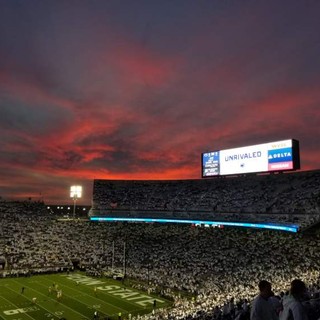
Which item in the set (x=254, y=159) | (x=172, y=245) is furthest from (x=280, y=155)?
(x=172, y=245)

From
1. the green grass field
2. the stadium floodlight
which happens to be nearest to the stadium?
the green grass field

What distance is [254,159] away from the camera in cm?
4531

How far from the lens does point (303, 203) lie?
1588 inches

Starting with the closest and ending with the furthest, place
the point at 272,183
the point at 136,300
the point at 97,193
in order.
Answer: the point at 136,300
the point at 272,183
the point at 97,193

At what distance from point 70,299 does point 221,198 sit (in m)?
27.4

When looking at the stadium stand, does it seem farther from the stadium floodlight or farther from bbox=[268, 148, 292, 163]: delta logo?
bbox=[268, 148, 292, 163]: delta logo

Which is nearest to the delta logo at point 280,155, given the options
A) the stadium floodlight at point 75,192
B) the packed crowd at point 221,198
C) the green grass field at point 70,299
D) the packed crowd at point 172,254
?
the packed crowd at point 221,198

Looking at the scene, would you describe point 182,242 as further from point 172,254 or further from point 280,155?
point 280,155

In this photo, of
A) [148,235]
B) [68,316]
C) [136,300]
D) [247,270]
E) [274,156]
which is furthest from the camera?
[148,235]

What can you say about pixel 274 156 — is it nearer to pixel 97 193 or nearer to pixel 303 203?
pixel 303 203

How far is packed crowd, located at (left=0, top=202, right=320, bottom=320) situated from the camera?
3309 centimetres

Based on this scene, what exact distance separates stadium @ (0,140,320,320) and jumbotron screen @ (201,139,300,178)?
5.1 inches

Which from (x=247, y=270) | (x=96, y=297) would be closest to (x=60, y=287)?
(x=96, y=297)

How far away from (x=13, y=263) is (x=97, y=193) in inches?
928
